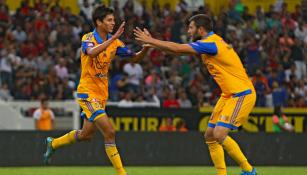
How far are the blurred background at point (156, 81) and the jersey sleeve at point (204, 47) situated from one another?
7.18 metres

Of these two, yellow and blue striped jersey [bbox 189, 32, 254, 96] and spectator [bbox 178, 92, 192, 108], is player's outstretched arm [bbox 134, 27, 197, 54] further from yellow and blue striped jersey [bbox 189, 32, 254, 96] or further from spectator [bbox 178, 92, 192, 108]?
spectator [bbox 178, 92, 192, 108]

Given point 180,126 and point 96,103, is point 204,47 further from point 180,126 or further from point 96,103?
point 180,126

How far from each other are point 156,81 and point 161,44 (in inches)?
433

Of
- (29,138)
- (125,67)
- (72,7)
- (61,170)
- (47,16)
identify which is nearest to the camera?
(61,170)

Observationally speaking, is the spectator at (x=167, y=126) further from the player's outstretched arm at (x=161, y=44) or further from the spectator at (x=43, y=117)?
the player's outstretched arm at (x=161, y=44)

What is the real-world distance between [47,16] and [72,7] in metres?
2.32

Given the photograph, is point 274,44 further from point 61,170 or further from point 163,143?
point 61,170

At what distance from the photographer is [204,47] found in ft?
40.8

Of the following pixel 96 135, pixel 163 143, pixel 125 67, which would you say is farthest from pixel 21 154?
pixel 125 67

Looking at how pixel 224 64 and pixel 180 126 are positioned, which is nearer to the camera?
pixel 224 64

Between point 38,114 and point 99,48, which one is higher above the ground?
point 99,48

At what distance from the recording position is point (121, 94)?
22.4 m

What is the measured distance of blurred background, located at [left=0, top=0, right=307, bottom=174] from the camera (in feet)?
64.4

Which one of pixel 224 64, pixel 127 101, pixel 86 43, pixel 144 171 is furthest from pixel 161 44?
pixel 127 101
